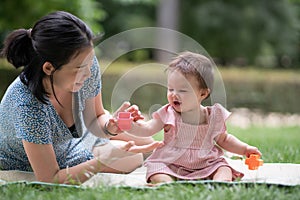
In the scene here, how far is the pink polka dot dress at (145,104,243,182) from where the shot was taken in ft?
10.4

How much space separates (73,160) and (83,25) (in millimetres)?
806

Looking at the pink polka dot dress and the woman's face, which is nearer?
the woman's face

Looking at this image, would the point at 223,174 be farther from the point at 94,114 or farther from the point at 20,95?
the point at 20,95

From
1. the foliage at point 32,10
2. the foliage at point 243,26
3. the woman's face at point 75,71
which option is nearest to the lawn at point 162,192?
the woman's face at point 75,71

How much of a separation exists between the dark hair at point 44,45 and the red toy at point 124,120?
390 millimetres

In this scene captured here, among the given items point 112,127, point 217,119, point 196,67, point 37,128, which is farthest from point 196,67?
point 37,128

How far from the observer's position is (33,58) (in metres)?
3.11

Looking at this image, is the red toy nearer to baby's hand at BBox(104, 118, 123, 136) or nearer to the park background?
baby's hand at BBox(104, 118, 123, 136)

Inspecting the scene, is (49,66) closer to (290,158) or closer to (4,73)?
(290,158)

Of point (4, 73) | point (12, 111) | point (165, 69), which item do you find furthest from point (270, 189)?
point (4, 73)

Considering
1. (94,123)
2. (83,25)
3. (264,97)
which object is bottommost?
(264,97)

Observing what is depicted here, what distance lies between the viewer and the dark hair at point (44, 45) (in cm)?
300

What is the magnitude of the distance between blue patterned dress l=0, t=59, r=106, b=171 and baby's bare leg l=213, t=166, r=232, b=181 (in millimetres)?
757

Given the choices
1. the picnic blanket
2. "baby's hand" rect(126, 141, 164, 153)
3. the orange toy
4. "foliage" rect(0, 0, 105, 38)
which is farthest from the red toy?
"foliage" rect(0, 0, 105, 38)
